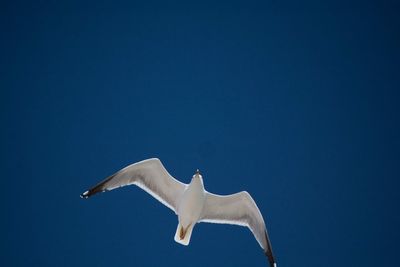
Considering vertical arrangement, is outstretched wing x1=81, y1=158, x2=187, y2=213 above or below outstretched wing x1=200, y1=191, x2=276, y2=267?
above

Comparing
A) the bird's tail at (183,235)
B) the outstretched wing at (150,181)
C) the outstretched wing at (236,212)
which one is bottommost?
the bird's tail at (183,235)


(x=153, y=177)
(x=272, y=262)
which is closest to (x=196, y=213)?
(x=153, y=177)

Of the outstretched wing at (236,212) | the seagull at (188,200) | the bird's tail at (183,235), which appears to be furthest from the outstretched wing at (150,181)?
the outstretched wing at (236,212)

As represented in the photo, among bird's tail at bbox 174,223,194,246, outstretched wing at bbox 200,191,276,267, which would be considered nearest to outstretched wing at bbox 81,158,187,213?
bird's tail at bbox 174,223,194,246

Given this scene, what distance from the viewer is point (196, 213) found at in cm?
827

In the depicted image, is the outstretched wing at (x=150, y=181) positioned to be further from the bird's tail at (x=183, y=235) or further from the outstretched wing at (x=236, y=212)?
the outstretched wing at (x=236, y=212)

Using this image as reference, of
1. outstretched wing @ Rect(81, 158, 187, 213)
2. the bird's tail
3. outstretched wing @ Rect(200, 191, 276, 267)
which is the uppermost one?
outstretched wing @ Rect(81, 158, 187, 213)

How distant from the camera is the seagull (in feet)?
26.5

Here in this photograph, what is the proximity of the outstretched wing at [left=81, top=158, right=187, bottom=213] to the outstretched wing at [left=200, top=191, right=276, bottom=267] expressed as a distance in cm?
62

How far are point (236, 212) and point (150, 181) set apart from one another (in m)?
1.69

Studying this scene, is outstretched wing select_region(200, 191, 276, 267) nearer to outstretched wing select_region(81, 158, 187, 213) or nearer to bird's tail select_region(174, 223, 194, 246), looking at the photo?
Result: bird's tail select_region(174, 223, 194, 246)

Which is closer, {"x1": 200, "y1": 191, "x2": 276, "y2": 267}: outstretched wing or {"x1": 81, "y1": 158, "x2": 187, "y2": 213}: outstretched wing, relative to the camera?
{"x1": 81, "y1": 158, "x2": 187, "y2": 213}: outstretched wing

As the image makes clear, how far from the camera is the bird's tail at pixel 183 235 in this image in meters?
7.98

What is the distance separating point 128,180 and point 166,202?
0.81m
